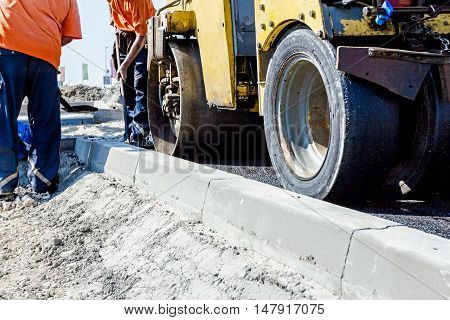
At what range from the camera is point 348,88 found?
326 cm

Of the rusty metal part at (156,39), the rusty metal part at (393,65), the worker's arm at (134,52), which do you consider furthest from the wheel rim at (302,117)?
the worker's arm at (134,52)

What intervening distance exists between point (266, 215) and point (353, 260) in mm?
656

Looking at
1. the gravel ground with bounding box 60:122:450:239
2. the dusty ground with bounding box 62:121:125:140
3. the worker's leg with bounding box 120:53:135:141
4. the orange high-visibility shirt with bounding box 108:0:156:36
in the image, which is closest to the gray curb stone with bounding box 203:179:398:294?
the gravel ground with bounding box 60:122:450:239

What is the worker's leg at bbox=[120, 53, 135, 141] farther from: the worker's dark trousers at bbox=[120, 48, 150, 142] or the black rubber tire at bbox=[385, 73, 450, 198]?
the black rubber tire at bbox=[385, 73, 450, 198]

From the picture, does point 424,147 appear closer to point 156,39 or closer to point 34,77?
point 156,39

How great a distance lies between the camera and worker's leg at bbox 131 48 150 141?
672 cm

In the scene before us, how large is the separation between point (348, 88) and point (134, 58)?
3.84 m

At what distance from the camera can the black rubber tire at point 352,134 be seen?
3232mm

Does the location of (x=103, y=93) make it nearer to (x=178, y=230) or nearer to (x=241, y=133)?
(x=241, y=133)

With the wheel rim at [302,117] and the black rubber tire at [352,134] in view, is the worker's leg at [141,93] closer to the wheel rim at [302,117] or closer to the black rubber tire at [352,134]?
the wheel rim at [302,117]

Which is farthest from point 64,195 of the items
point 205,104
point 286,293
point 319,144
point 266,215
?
point 286,293

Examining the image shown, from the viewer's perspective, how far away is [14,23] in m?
4.94

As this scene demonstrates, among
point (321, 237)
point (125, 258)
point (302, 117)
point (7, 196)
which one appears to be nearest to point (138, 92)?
point (7, 196)
